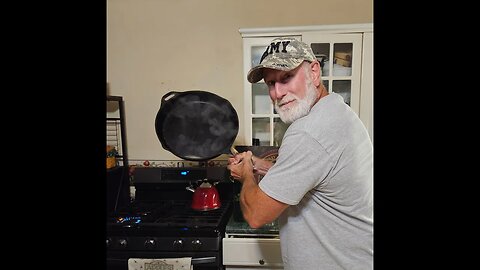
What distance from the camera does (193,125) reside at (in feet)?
5.51

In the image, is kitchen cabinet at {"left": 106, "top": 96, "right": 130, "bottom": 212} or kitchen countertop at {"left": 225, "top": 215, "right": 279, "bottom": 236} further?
kitchen cabinet at {"left": 106, "top": 96, "right": 130, "bottom": 212}

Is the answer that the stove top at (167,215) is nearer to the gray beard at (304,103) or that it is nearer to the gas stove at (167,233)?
the gas stove at (167,233)

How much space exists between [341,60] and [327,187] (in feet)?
3.39

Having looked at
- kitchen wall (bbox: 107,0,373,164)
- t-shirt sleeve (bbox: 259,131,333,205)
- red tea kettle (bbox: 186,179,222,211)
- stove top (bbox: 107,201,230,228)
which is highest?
kitchen wall (bbox: 107,0,373,164)

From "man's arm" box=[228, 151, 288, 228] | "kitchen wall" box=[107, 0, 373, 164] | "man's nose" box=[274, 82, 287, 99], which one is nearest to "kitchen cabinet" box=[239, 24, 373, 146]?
"kitchen wall" box=[107, 0, 373, 164]

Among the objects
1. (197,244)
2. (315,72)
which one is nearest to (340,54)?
(315,72)

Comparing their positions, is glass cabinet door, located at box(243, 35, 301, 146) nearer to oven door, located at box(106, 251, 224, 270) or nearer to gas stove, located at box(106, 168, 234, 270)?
gas stove, located at box(106, 168, 234, 270)

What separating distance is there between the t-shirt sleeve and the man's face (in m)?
0.17

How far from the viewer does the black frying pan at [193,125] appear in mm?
1662

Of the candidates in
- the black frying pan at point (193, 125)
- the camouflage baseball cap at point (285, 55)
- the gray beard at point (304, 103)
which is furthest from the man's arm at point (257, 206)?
the black frying pan at point (193, 125)

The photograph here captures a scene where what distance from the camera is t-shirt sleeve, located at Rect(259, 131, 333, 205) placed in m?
0.98

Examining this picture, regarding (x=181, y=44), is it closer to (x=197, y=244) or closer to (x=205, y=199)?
(x=205, y=199)
